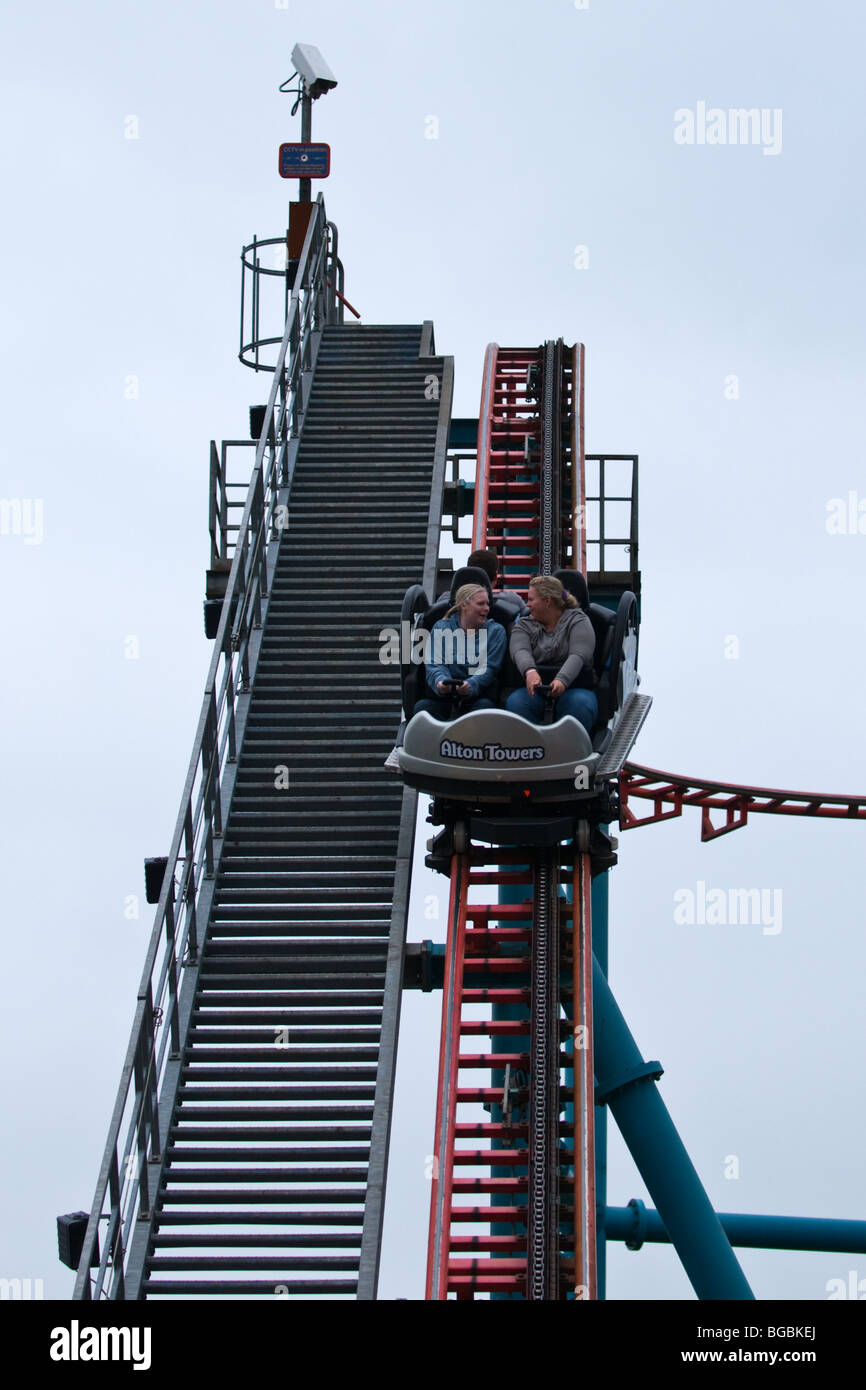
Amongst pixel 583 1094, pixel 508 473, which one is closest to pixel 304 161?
pixel 508 473

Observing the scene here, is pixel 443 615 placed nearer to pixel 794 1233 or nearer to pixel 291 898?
pixel 291 898

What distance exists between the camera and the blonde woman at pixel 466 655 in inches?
423

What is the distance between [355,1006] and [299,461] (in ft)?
15.9

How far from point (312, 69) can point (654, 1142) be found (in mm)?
9825

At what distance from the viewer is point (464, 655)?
35.6 ft

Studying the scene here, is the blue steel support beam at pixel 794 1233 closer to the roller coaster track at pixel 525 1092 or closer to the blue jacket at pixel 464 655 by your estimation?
the roller coaster track at pixel 525 1092

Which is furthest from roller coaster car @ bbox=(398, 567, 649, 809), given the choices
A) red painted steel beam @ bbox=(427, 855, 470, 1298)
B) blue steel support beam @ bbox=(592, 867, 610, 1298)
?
blue steel support beam @ bbox=(592, 867, 610, 1298)

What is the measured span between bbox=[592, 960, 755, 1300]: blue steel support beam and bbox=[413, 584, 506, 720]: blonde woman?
2232 mm

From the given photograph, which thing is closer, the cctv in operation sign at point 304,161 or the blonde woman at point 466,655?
the blonde woman at point 466,655

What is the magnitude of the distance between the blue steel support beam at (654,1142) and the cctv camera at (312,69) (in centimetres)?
895

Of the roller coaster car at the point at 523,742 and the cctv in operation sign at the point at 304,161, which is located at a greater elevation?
the cctv in operation sign at the point at 304,161

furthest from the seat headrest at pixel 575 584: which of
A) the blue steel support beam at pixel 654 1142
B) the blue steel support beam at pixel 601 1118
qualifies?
the blue steel support beam at pixel 601 1118
